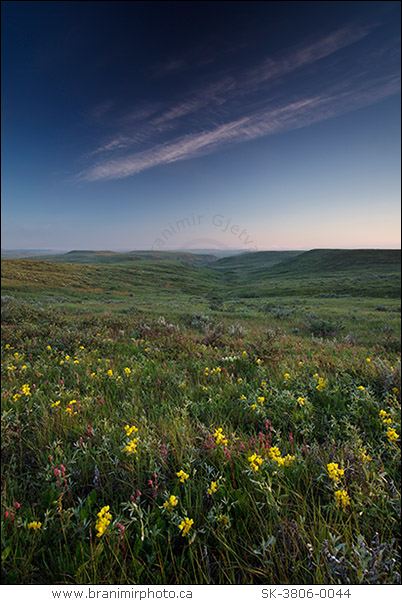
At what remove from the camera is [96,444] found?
2.65 metres

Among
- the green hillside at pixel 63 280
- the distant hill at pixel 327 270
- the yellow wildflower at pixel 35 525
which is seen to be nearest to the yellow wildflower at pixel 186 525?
the yellow wildflower at pixel 35 525

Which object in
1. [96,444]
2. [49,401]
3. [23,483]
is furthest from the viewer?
[49,401]

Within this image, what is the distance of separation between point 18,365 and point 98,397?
267cm

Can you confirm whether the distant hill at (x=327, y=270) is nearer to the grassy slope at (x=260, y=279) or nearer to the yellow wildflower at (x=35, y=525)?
the grassy slope at (x=260, y=279)

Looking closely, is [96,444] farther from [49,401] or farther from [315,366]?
[315,366]

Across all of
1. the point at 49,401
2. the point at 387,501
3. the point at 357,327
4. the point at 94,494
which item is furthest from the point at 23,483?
the point at 357,327

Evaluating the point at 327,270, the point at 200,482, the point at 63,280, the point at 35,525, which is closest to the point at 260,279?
the point at 327,270

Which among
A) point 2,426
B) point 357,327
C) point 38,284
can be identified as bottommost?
point 357,327

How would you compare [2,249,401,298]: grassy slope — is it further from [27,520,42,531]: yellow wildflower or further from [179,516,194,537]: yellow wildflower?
[27,520,42,531]: yellow wildflower

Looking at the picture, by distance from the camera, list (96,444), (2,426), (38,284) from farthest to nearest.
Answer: (38,284), (2,426), (96,444)

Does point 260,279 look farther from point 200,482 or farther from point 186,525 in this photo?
point 186,525
